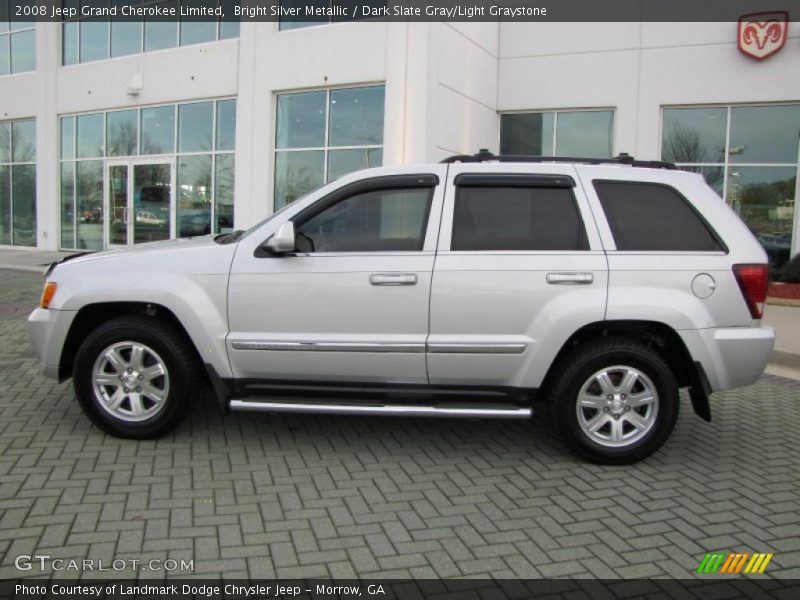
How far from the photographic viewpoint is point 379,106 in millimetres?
13742

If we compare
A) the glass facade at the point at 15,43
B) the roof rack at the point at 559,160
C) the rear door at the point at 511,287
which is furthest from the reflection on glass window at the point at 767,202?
the glass facade at the point at 15,43

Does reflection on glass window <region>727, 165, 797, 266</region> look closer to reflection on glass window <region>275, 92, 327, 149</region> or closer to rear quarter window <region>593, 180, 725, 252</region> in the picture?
reflection on glass window <region>275, 92, 327, 149</region>

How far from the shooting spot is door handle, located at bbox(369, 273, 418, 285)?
4.20 m

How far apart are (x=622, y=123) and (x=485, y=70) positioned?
124 inches

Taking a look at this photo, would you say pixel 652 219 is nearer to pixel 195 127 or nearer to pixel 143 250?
pixel 143 250

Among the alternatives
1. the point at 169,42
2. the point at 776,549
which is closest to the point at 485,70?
the point at 169,42

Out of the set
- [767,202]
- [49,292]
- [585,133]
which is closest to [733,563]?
[49,292]

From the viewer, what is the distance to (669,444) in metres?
4.79

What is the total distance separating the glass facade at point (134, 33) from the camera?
16234 mm

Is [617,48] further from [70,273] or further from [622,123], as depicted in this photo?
[70,273]

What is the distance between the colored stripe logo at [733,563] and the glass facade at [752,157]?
11.7m

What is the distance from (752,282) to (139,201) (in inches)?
670

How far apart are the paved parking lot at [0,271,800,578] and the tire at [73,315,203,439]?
18 cm

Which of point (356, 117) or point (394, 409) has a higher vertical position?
point (356, 117)
